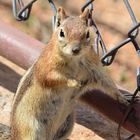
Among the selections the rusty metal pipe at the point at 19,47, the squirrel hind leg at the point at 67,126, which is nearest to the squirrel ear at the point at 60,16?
→ the rusty metal pipe at the point at 19,47

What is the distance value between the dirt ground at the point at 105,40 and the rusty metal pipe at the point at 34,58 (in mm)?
506

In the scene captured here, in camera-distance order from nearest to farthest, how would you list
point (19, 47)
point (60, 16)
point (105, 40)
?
point (60, 16) < point (19, 47) < point (105, 40)

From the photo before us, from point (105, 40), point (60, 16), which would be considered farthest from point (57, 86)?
point (105, 40)

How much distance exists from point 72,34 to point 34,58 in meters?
0.28

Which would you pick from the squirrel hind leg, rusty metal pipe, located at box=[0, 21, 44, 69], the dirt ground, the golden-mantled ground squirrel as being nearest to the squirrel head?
the golden-mantled ground squirrel

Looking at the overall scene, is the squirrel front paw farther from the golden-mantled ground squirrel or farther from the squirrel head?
the squirrel head

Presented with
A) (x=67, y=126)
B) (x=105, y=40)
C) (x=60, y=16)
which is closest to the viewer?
(x=60, y=16)

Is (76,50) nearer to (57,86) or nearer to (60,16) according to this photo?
(60,16)

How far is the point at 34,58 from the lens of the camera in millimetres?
2402

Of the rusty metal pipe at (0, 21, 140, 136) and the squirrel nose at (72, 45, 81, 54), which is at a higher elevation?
the squirrel nose at (72, 45, 81, 54)

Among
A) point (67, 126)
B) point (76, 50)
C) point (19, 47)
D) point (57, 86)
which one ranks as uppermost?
point (76, 50)

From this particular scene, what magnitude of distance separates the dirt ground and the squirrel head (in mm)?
677

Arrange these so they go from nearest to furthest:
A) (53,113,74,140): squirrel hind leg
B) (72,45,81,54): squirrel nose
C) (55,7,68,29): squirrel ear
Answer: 1. (72,45,81,54): squirrel nose
2. (55,7,68,29): squirrel ear
3. (53,113,74,140): squirrel hind leg

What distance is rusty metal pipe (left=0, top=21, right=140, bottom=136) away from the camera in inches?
84.0
